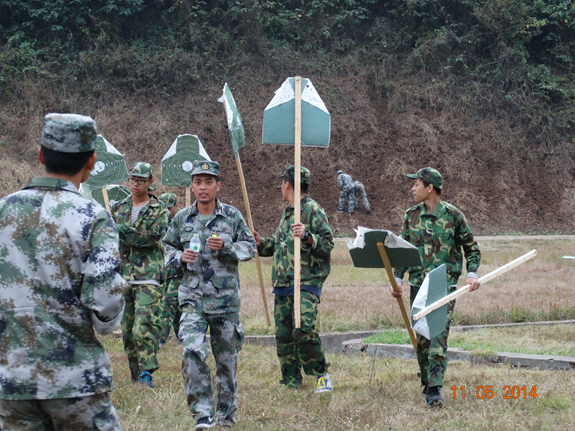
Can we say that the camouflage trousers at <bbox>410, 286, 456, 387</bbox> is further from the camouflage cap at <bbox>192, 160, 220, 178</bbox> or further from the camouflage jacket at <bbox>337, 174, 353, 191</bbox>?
the camouflage jacket at <bbox>337, 174, 353, 191</bbox>

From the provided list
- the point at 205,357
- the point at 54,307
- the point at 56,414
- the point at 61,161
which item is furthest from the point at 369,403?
the point at 61,161

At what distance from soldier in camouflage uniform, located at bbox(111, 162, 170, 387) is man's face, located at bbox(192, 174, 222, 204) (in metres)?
1.42

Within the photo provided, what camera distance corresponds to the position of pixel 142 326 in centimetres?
665

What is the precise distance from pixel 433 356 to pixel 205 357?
6.34 feet

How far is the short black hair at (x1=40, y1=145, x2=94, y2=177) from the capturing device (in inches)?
122

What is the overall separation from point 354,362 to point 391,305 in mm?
3152

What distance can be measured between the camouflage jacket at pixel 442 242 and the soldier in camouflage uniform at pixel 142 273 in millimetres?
2537

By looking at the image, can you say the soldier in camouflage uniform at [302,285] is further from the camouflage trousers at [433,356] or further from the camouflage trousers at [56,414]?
the camouflage trousers at [56,414]

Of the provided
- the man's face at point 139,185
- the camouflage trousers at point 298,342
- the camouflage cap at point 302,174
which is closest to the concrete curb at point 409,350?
the camouflage trousers at point 298,342

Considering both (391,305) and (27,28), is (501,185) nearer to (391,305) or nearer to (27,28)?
(391,305)

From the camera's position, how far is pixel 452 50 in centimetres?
3334

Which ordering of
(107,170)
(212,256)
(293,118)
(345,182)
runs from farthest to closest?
(345,182) → (107,170) → (293,118) → (212,256)

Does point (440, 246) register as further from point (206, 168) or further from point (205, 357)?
point (205, 357)

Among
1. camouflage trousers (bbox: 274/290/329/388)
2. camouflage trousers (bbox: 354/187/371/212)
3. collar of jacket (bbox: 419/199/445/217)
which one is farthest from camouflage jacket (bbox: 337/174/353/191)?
collar of jacket (bbox: 419/199/445/217)
